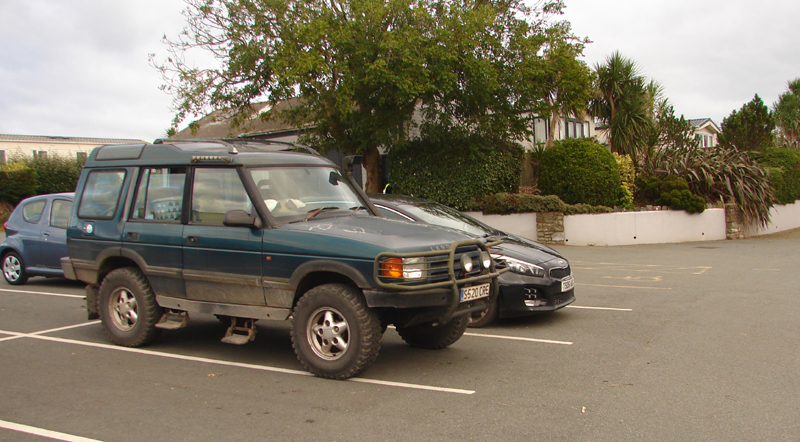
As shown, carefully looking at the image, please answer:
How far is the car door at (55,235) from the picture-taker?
11.1 m

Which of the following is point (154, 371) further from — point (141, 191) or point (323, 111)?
point (323, 111)

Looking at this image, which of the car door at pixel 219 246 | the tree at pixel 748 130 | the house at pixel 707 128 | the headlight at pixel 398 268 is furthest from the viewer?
the house at pixel 707 128

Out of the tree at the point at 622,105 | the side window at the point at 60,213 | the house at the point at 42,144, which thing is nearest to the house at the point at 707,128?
the tree at the point at 622,105

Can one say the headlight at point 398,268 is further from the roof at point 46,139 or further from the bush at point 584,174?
the roof at point 46,139

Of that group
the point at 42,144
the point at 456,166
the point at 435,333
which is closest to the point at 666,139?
the point at 456,166

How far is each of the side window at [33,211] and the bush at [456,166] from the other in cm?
1162

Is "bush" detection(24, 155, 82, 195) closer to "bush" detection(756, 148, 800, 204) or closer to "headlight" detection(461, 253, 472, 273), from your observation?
"bush" detection(756, 148, 800, 204)

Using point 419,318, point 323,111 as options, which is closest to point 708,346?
point 419,318

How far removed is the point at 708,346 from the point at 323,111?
15.4 metres

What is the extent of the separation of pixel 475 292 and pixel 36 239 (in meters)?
9.11

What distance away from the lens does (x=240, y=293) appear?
19.8 ft

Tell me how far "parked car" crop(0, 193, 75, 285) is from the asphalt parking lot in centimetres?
215

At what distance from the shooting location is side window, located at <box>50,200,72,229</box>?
37.0 ft

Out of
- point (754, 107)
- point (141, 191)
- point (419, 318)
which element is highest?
point (754, 107)
